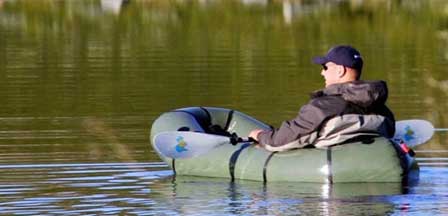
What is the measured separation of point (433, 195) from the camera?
1195 cm

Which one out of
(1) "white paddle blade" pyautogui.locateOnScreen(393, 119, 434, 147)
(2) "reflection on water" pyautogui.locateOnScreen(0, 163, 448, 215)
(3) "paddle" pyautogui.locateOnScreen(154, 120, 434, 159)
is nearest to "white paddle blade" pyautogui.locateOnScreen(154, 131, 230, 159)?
(3) "paddle" pyautogui.locateOnScreen(154, 120, 434, 159)

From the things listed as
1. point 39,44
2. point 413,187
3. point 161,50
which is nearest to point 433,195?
point 413,187

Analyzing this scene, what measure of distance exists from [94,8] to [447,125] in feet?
75.9

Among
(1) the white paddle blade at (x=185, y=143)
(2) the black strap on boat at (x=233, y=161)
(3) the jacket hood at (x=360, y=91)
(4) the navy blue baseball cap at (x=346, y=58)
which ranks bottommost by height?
(2) the black strap on boat at (x=233, y=161)

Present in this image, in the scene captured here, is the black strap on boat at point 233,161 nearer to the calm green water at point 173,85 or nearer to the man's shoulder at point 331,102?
the calm green water at point 173,85

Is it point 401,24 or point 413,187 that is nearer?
point 413,187

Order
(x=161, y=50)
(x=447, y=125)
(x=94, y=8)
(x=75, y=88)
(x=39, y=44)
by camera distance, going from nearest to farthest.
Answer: (x=447, y=125) < (x=75, y=88) < (x=161, y=50) < (x=39, y=44) < (x=94, y=8)

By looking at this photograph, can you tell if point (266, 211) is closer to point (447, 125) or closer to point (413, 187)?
point (413, 187)

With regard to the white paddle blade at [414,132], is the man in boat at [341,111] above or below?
above

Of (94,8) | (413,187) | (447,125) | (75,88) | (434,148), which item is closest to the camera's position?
(413,187)

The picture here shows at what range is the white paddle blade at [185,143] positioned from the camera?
44.6ft

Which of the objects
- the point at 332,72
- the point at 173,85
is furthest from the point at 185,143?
the point at 173,85

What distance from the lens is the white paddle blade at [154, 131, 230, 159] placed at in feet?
44.6

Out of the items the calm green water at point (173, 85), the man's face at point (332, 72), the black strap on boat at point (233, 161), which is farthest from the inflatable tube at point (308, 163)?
the man's face at point (332, 72)
